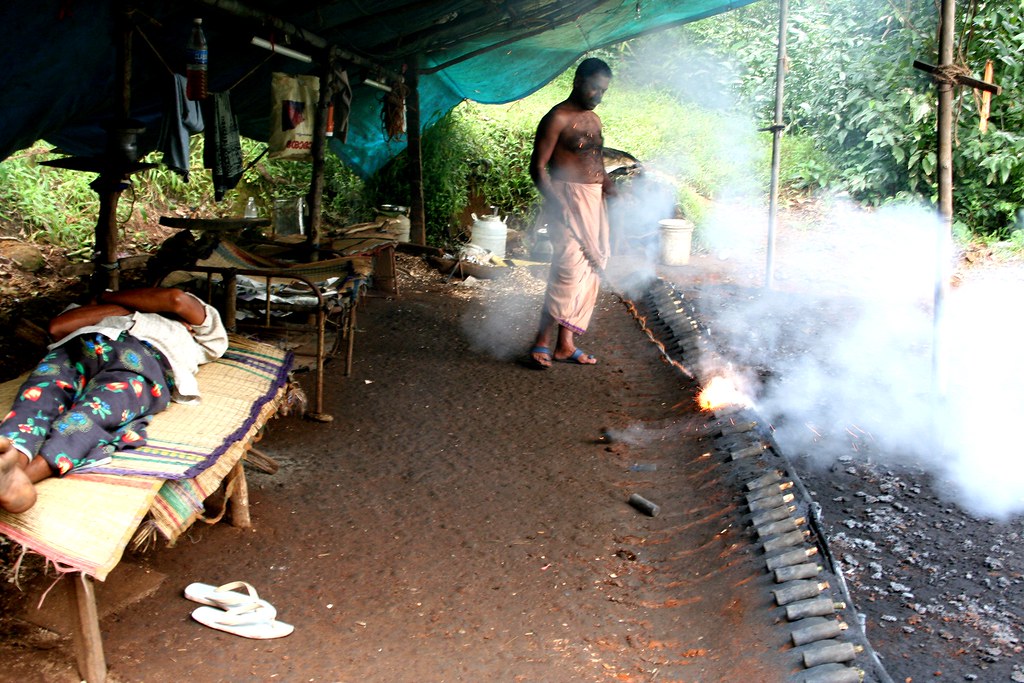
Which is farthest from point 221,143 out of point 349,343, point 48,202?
point 48,202

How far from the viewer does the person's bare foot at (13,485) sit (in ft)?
8.34

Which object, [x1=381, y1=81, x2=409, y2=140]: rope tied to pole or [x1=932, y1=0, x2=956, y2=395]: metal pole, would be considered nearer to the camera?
[x1=932, y1=0, x2=956, y2=395]: metal pole

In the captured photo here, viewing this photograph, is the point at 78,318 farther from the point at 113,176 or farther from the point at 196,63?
the point at 196,63

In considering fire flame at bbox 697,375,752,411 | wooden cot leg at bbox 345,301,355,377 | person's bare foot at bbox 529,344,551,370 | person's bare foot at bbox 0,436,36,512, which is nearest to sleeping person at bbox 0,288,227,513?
person's bare foot at bbox 0,436,36,512

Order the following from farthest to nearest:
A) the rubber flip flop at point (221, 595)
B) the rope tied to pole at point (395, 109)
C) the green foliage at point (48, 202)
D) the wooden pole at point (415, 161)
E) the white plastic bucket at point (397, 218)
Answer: the white plastic bucket at point (397, 218) → the wooden pole at point (415, 161) → the rope tied to pole at point (395, 109) → the green foliage at point (48, 202) → the rubber flip flop at point (221, 595)

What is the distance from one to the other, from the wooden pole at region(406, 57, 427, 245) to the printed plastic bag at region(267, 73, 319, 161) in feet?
8.59

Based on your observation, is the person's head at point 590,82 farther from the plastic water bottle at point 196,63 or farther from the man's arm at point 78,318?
the man's arm at point 78,318

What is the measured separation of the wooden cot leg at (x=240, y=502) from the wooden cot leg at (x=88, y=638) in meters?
1.14

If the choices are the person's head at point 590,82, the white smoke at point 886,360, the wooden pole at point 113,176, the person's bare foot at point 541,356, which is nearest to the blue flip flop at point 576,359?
the person's bare foot at point 541,356

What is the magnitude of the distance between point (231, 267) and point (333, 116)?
259 centimetres

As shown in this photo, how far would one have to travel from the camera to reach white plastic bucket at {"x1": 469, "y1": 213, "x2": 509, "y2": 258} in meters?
10.7

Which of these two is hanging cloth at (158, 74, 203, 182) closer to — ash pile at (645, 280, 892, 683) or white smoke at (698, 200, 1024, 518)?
ash pile at (645, 280, 892, 683)

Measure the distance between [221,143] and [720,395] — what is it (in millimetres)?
4131

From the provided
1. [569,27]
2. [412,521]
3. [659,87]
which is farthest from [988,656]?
[659,87]
